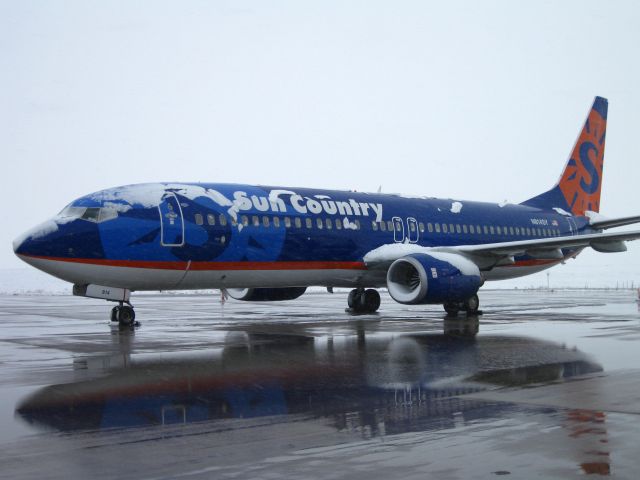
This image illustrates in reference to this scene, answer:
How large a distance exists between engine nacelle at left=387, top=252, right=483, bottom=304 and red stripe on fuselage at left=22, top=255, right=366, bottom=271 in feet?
6.47

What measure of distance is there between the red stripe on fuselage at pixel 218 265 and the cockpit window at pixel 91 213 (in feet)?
3.27

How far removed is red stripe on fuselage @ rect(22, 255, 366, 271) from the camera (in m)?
17.1

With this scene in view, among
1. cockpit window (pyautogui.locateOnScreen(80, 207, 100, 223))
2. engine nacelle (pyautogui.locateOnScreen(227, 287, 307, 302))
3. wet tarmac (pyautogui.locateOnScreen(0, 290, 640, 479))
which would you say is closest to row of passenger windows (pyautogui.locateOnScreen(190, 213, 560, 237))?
cockpit window (pyautogui.locateOnScreen(80, 207, 100, 223))

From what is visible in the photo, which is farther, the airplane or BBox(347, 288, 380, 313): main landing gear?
BBox(347, 288, 380, 313): main landing gear

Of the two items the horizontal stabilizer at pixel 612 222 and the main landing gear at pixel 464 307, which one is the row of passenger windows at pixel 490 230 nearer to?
the horizontal stabilizer at pixel 612 222

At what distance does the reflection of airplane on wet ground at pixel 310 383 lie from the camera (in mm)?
7289

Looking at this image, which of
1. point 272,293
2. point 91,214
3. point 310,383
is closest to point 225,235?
Result: point 91,214

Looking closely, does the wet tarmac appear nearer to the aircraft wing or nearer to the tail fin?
the aircraft wing

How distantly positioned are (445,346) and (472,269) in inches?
267

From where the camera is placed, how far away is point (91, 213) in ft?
57.7

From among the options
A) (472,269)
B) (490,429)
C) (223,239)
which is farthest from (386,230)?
(490,429)

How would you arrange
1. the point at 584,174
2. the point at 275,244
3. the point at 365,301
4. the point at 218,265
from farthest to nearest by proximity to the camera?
the point at 584,174
the point at 365,301
the point at 275,244
the point at 218,265

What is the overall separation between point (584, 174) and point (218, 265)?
18230mm

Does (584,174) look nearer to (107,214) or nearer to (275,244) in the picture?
(275,244)
